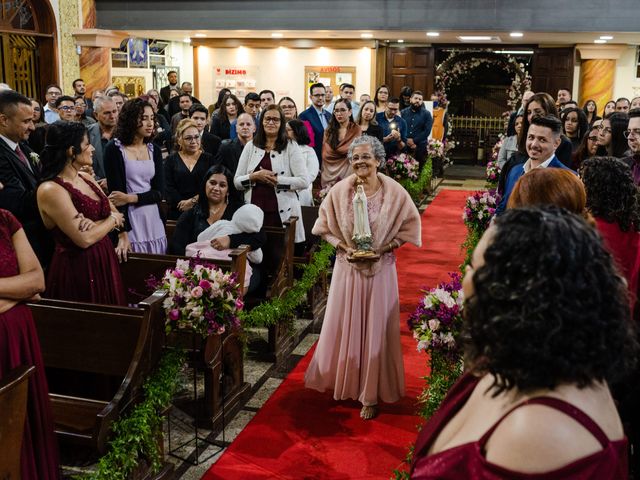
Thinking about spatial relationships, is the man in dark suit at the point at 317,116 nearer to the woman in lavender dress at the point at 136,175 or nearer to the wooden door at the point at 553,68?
the woman in lavender dress at the point at 136,175

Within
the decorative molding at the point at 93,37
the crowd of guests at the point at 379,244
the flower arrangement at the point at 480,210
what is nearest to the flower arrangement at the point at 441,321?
the crowd of guests at the point at 379,244

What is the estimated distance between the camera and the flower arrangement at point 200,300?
3.99m

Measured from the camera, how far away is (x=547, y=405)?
1366 mm

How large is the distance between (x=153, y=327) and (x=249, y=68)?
567 inches

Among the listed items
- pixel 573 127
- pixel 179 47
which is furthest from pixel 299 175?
pixel 179 47

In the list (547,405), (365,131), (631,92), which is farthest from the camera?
(631,92)

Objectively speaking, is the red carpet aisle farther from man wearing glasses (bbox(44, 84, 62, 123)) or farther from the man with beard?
the man with beard

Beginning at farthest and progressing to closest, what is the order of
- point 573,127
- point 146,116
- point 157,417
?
point 573,127
point 146,116
point 157,417

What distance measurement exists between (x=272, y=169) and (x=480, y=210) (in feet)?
6.80

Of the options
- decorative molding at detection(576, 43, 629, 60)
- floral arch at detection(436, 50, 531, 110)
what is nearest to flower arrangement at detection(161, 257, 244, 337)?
decorative molding at detection(576, 43, 629, 60)

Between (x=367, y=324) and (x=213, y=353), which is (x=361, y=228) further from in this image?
(x=213, y=353)

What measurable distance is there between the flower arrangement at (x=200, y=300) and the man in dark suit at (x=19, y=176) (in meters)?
0.98

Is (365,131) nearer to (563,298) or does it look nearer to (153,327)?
(153,327)

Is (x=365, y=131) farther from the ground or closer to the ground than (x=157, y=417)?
farther from the ground
